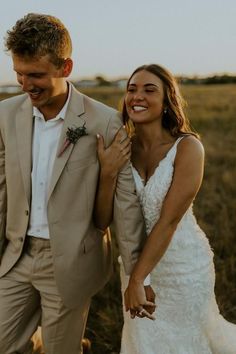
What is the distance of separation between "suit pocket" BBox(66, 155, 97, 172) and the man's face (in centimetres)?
36

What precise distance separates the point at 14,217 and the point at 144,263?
2.59 ft

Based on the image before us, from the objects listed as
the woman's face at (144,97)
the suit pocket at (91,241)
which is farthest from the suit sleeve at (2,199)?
the woman's face at (144,97)

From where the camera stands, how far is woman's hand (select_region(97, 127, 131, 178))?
3287 millimetres

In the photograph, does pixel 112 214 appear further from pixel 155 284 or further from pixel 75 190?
pixel 155 284

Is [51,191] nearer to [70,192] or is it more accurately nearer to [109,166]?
[70,192]

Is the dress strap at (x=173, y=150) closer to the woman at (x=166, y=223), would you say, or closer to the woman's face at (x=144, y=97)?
the woman at (x=166, y=223)

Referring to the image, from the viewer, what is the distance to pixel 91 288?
12.0 feet

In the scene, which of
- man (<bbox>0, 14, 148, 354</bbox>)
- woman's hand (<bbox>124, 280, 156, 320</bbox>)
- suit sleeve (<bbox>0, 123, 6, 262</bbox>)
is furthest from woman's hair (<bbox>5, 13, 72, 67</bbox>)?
woman's hand (<bbox>124, 280, 156, 320</bbox>)

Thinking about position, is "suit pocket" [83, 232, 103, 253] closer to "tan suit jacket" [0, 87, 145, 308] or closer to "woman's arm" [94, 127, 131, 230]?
"tan suit jacket" [0, 87, 145, 308]

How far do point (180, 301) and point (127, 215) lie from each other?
803 mm

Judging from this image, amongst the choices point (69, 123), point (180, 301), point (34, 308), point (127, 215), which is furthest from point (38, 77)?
point (180, 301)

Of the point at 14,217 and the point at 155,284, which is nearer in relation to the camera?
the point at 14,217

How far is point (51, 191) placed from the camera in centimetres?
327

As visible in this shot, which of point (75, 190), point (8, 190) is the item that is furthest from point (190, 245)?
point (8, 190)
